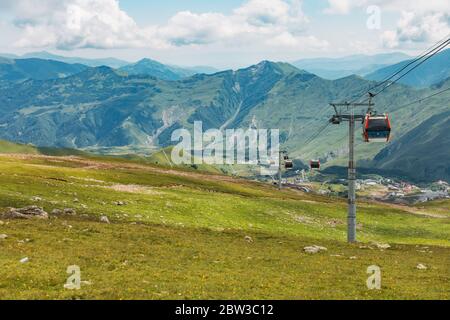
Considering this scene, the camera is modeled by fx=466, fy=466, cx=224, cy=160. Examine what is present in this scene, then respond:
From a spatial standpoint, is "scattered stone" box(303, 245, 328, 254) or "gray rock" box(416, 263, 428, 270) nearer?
"gray rock" box(416, 263, 428, 270)

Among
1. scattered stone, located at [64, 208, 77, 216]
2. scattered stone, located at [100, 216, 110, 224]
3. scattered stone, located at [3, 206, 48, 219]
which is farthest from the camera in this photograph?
scattered stone, located at [64, 208, 77, 216]

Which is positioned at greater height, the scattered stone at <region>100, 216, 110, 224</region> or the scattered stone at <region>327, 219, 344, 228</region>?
the scattered stone at <region>100, 216, 110, 224</region>

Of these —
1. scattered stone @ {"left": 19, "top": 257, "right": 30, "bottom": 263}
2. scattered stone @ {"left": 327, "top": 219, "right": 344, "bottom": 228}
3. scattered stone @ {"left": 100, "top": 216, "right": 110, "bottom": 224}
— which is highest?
scattered stone @ {"left": 19, "top": 257, "right": 30, "bottom": 263}

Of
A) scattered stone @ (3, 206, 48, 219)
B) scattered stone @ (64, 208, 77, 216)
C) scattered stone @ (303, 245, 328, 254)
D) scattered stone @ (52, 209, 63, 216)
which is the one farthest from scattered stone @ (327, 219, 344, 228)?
scattered stone @ (3, 206, 48, 219)

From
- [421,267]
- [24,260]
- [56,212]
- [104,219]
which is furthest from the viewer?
[56,212]

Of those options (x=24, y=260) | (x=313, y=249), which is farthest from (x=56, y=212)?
(x=313, y=249)

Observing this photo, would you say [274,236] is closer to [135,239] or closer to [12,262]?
[135,239]

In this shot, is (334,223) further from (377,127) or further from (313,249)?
(313,249)

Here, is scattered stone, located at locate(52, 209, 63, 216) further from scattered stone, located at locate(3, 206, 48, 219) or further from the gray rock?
the gray rock
